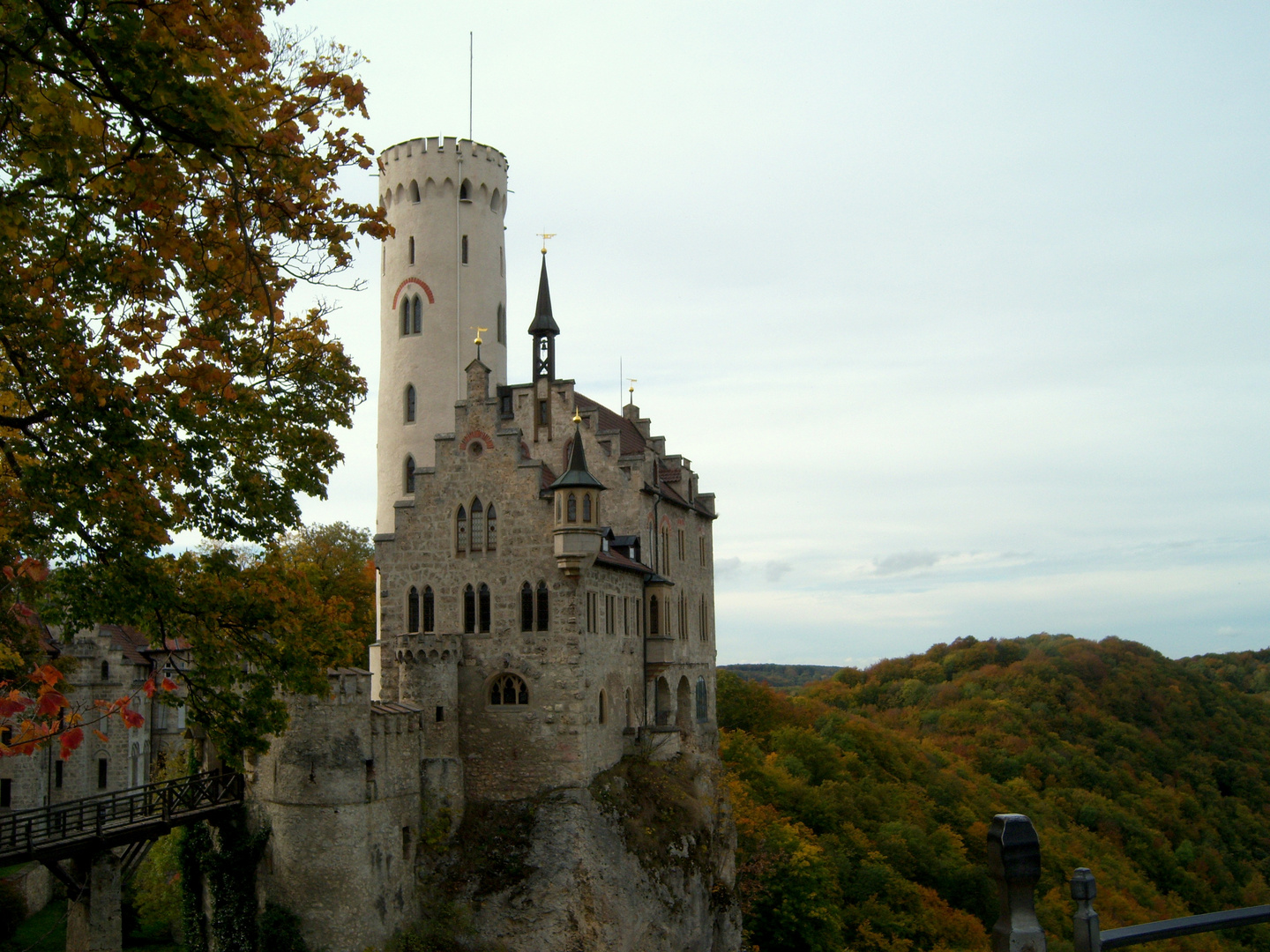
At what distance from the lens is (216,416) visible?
56.6 feet

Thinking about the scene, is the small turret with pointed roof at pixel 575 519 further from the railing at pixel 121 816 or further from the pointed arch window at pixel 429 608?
the railing at pixel 121 816

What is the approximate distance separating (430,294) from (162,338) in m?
29.2

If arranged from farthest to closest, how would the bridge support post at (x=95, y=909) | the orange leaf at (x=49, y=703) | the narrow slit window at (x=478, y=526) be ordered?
the narrow slit window at (x=478, y=526), the bridge support post at (x=95, y=909), the orange leaf at (x=49, y=703)

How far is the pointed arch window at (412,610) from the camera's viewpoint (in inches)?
1405

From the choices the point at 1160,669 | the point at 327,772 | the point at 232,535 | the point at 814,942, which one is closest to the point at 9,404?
the point at 232,535

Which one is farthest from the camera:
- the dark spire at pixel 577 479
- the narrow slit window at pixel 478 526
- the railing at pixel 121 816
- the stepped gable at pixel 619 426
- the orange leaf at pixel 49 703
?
the stepped gable at pixel 619 426

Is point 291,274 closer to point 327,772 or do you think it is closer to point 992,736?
point 327,772

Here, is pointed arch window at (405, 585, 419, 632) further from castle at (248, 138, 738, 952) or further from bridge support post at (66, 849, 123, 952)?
bridge support post at (66, 849, 123, 952)

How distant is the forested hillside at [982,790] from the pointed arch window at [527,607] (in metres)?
21.2

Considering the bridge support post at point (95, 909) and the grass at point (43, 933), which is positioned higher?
the bridge support post at point (95, 909)

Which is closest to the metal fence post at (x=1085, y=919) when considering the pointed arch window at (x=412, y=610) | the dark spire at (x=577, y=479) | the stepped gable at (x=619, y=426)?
the dark spire at (x=577, y=479)

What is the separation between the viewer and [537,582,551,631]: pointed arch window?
34406mm

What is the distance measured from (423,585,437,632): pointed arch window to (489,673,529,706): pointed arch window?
270 centimetres

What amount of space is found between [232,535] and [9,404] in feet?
12.9
